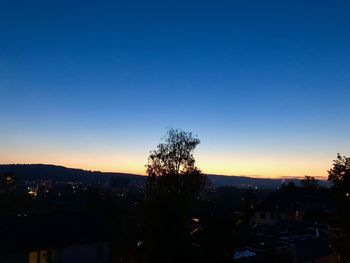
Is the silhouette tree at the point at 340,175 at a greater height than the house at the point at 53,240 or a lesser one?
greater

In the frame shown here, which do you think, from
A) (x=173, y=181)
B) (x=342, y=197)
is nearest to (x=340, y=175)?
(x=342, y=197)

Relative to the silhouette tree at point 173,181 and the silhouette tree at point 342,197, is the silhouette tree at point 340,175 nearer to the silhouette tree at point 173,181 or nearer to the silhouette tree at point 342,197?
the silhouette tree at point 342,197

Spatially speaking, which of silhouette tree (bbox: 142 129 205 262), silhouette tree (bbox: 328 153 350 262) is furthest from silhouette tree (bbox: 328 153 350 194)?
silhouette tree (bbox: 142 129 205 262)

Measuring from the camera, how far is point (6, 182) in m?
88.7

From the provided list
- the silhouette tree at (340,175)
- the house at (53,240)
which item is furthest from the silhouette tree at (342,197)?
the house at (53,240)

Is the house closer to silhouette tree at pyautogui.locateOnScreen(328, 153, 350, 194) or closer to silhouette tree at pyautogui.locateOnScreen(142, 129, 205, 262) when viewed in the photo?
silhouette tree at pyautogui.locateOnScreen(142, 129, 205, 262)

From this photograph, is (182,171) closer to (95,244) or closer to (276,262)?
(95,244)

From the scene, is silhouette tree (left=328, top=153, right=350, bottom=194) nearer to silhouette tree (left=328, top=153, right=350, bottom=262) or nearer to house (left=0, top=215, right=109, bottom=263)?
silhouette tree (left=328, top=153, right=350, bottom=262)

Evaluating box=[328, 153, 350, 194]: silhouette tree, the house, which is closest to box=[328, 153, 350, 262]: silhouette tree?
box=[328, 153, 350, 194]: silhouette tree

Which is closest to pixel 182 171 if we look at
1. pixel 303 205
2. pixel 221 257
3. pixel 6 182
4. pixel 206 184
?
pixel 206 184

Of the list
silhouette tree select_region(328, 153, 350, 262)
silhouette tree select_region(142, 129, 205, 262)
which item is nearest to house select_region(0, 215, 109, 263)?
silhouette tree select_region(142, 129, 205, 262)

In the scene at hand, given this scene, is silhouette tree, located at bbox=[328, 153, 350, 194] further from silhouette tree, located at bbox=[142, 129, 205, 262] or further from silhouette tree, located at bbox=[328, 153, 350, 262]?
silhouette tree, located at bbox=[142, 129, 205, 262]

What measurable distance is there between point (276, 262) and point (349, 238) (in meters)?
5.31

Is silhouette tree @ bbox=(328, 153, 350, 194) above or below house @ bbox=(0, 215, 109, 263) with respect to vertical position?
above
